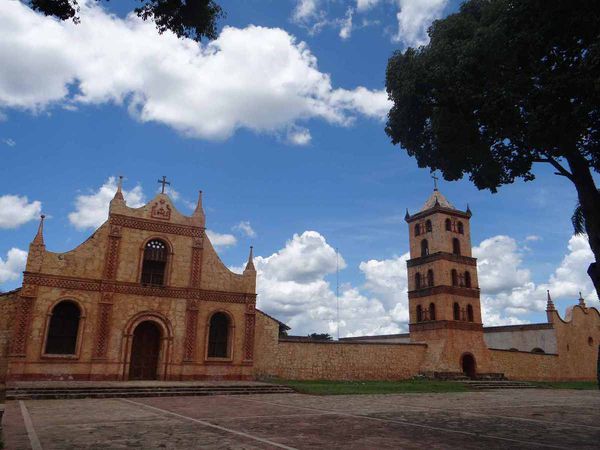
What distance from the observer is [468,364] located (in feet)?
110

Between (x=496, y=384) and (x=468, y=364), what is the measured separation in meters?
3.54

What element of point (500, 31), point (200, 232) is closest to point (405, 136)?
point (500, 31)

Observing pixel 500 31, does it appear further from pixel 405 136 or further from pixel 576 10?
pixel 405 136

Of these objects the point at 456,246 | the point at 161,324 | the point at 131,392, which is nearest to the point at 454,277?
the point at 456,246

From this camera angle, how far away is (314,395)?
61.9 ft

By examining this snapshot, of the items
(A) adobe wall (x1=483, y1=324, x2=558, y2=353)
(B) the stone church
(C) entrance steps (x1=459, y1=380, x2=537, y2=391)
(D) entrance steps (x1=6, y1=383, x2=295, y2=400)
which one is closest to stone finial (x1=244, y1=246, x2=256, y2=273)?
(B) the stone church

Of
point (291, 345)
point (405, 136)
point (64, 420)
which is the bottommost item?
point (64, 420)

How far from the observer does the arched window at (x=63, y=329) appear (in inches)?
835

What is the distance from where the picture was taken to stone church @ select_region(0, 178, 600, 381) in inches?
829

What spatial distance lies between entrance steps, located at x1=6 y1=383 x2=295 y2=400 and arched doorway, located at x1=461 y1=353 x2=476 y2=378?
687 inches

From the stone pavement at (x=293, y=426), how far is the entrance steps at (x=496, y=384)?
14646 mm

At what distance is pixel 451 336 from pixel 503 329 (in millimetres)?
12836

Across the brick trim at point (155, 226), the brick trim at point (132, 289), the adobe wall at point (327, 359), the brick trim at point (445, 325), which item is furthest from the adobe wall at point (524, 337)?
the brick trim at point (155, 226)

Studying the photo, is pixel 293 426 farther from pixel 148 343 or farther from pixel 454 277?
pixel 454 277
